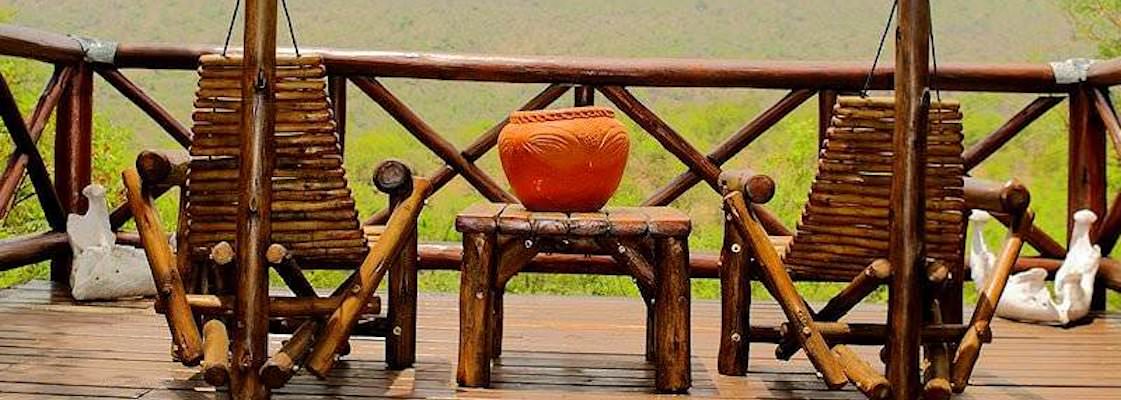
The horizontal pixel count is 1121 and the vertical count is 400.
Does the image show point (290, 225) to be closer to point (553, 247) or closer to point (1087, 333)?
point (553, 247)

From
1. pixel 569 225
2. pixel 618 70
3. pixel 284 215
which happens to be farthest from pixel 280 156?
pixel 618 70

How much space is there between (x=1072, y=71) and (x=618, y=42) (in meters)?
4.87

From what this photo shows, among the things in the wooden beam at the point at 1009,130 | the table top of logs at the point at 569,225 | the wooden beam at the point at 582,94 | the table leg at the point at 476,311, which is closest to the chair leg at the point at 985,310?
the table top of logs at the point at 569,225

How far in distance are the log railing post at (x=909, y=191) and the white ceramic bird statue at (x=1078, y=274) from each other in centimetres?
151

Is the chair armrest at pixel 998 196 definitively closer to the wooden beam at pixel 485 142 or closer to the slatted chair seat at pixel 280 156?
the slatted chair seat at pixel 280 156

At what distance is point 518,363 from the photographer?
9.58 feet

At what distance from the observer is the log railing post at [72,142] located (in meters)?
4.05

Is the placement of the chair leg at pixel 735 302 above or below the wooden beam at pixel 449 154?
below

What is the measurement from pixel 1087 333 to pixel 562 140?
1.83 meters

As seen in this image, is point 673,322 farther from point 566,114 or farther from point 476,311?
point 566,114

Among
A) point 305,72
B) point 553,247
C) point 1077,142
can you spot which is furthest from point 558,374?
point 1077,142

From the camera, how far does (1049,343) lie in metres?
3.36

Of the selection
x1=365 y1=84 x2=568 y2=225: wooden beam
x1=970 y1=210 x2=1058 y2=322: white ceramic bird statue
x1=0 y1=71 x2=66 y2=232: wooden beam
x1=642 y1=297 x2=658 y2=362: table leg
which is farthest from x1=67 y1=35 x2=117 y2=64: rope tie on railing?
x1=970 y1=210 x2=1058 y2=322: white ceramic bird statue

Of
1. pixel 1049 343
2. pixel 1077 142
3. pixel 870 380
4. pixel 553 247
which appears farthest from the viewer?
pixel 1077 142
